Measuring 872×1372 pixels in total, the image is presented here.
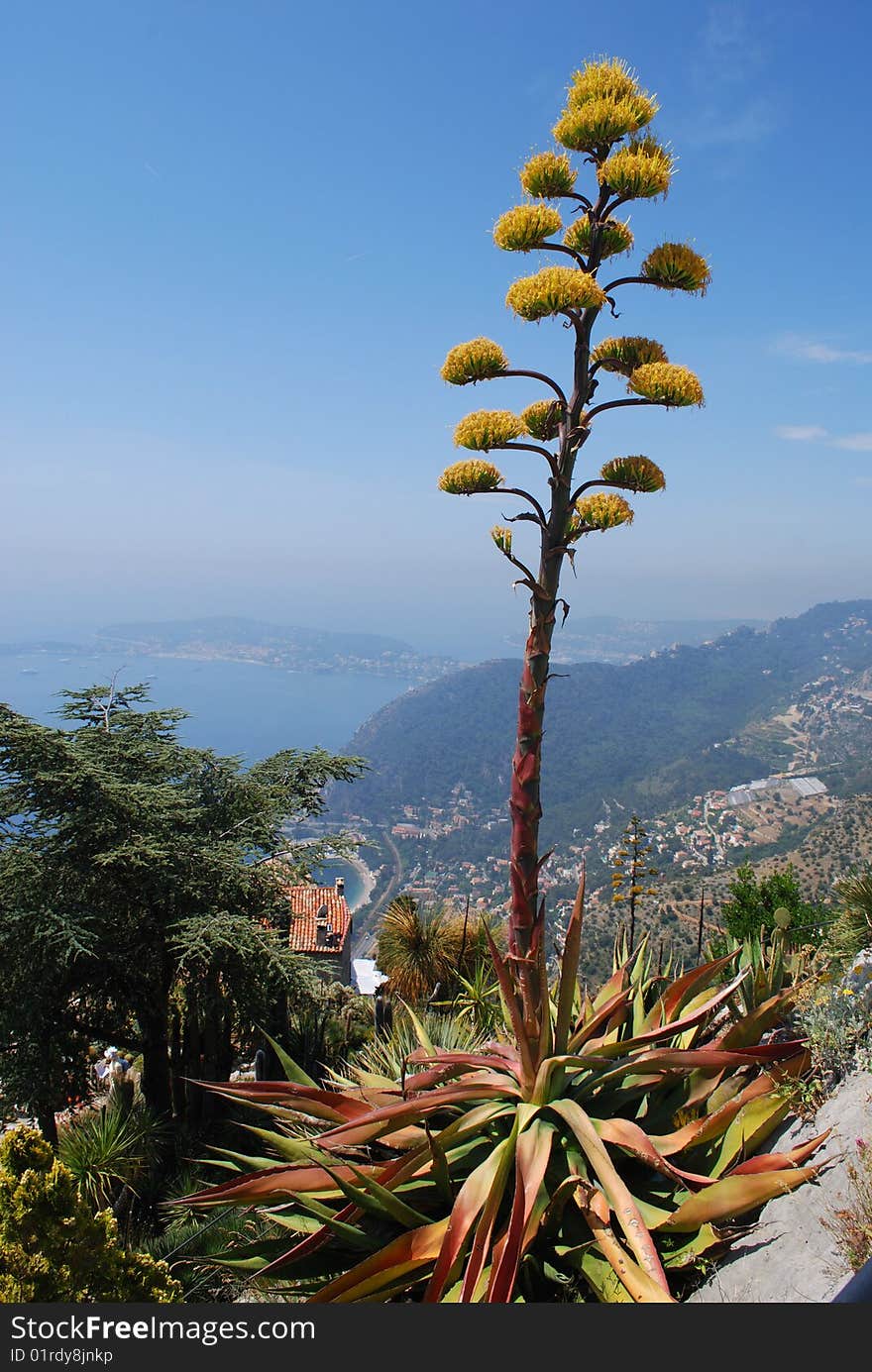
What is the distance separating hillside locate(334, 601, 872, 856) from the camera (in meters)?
115

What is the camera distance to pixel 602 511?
3.84 meters

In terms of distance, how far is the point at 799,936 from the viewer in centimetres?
769

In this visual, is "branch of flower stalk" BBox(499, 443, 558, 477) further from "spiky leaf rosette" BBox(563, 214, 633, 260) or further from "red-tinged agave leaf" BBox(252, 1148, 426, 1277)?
"red-tinged agave leaf" BBox(252, 1148, 426, 1277)

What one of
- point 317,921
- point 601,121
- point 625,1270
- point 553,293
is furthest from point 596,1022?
point 317,921

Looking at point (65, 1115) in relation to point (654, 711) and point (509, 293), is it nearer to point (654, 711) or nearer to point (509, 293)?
point (509, 293)

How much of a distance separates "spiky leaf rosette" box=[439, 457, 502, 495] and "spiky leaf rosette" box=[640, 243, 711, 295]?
1.19 m

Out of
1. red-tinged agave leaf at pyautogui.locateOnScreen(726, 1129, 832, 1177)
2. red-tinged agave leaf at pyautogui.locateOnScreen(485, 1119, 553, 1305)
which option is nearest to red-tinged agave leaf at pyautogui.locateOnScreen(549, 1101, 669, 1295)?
red-tinged agave leaf at pyautogui.locateOnScreen(485, 1119, 553, 1305)

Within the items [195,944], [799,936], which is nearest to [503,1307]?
[195,944]

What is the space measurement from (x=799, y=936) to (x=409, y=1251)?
18.6ft

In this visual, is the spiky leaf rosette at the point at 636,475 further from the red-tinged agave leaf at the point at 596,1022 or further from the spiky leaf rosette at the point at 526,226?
the red-tinged agave leaf at the point at 596,1022

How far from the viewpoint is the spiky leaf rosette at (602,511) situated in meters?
3.81

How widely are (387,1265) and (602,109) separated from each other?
203 inches

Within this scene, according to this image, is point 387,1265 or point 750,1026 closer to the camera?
point 387,1265

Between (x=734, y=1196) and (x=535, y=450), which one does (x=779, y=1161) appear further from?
(x=535, y=450)
